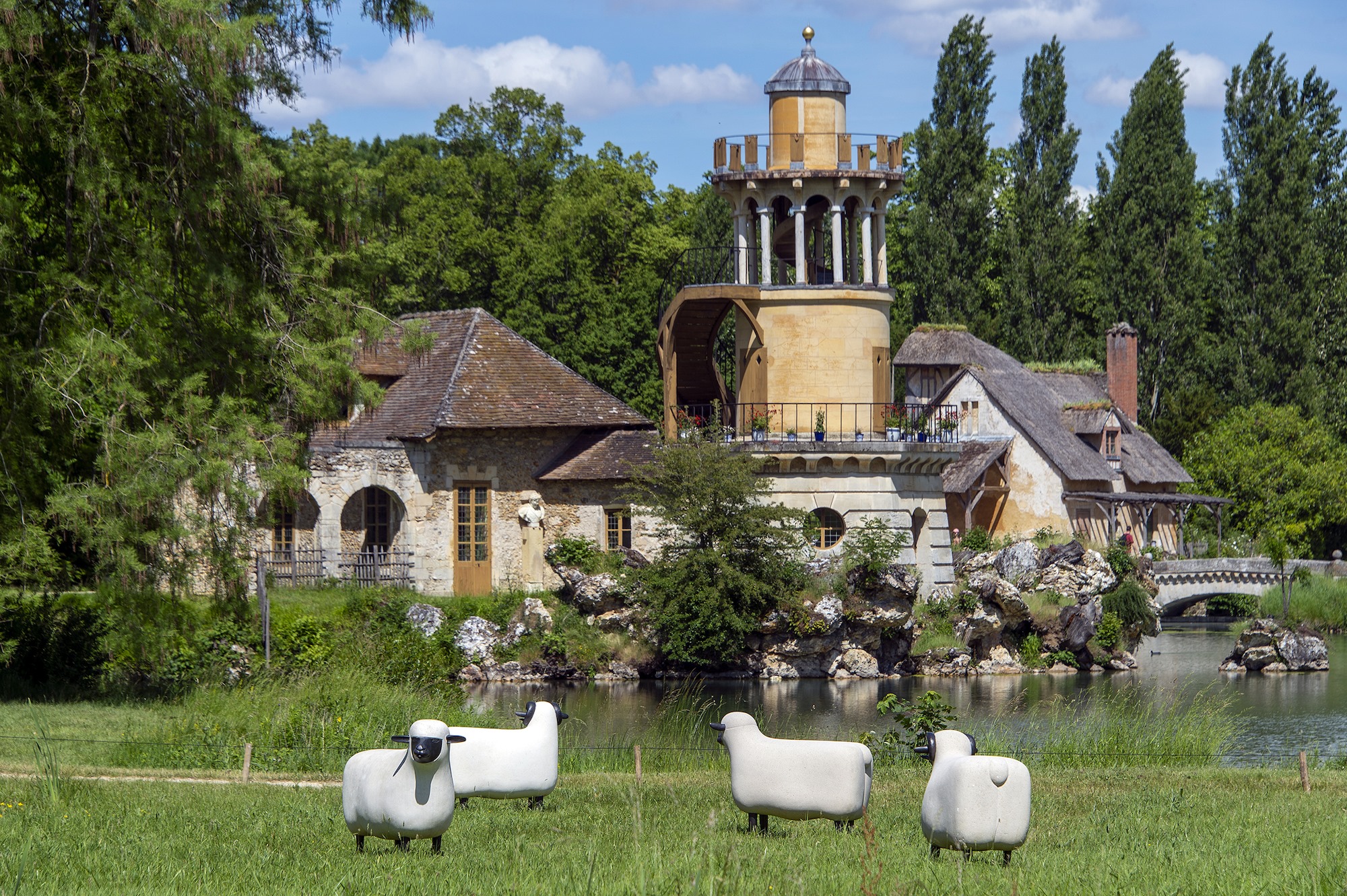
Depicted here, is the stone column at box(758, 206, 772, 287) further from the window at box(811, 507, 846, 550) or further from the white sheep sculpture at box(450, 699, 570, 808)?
the white sheep sculpture at box(450, 699, 570, 808)

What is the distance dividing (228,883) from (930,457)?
89.9 feet

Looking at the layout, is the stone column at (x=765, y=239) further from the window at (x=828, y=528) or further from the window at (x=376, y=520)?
the window at (x=376, y=520)

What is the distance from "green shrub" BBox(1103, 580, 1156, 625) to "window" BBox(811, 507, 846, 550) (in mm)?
6602

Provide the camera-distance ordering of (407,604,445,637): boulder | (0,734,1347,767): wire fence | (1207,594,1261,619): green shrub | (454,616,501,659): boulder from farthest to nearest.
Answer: (1207,594,1261,619): green shrub, (454,616,501,659): boulder, (407,604,445,637): boulder, (0,734,1347,767): wire fence

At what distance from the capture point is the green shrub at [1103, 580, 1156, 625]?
36406 millimetres

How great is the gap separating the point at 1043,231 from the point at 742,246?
21.7m

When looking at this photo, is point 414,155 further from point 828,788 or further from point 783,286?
point 828,788

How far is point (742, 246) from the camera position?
35.9 m

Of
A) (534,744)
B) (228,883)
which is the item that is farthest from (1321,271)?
(228,883)

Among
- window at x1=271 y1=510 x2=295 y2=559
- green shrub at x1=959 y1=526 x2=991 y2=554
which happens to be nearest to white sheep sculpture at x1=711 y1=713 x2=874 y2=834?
window at x1=271 y1=510 x2=295 y2=559

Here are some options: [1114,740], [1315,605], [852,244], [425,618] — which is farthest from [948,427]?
[1114,740]

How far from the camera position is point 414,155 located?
54875mm

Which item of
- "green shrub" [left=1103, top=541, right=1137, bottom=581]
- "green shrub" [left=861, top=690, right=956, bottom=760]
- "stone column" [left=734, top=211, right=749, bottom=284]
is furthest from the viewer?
"green shrub" [left=1103, top=541, right=1137, bottom=581]

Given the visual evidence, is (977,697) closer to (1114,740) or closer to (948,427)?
(948,427)
